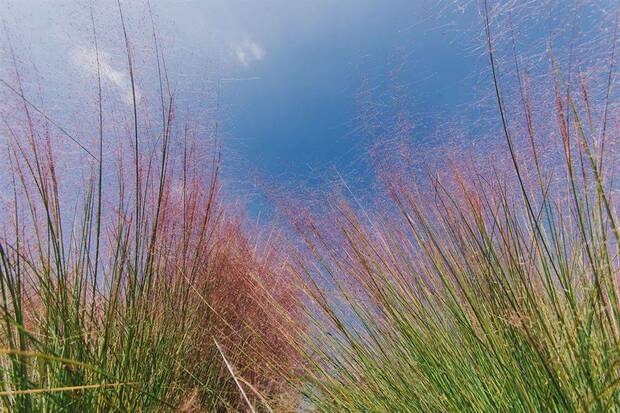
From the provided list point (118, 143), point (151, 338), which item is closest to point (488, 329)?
point (151, 338)

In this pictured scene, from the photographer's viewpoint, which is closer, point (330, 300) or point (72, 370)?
point (72, 370)

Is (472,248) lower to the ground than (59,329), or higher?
lower

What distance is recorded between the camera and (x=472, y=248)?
120 centimetres

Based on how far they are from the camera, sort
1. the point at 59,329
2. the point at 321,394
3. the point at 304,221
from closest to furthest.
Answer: the point at 59,329
the point at 321,394
the point at 304,221

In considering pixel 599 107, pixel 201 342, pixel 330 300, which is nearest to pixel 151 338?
pixel 201 342

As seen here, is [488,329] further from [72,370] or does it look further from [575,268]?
[72,370]

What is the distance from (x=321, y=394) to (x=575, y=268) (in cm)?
91

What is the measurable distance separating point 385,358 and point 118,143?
1135 mm

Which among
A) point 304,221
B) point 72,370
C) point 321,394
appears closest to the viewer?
point 72,370

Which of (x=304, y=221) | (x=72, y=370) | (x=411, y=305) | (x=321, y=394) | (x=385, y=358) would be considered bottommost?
(x=321, y=394)

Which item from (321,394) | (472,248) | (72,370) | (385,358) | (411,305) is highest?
(72,370)

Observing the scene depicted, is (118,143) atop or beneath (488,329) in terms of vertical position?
atop

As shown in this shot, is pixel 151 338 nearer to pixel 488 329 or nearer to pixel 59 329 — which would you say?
pixel 59 329

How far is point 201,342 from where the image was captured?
1633 mm
